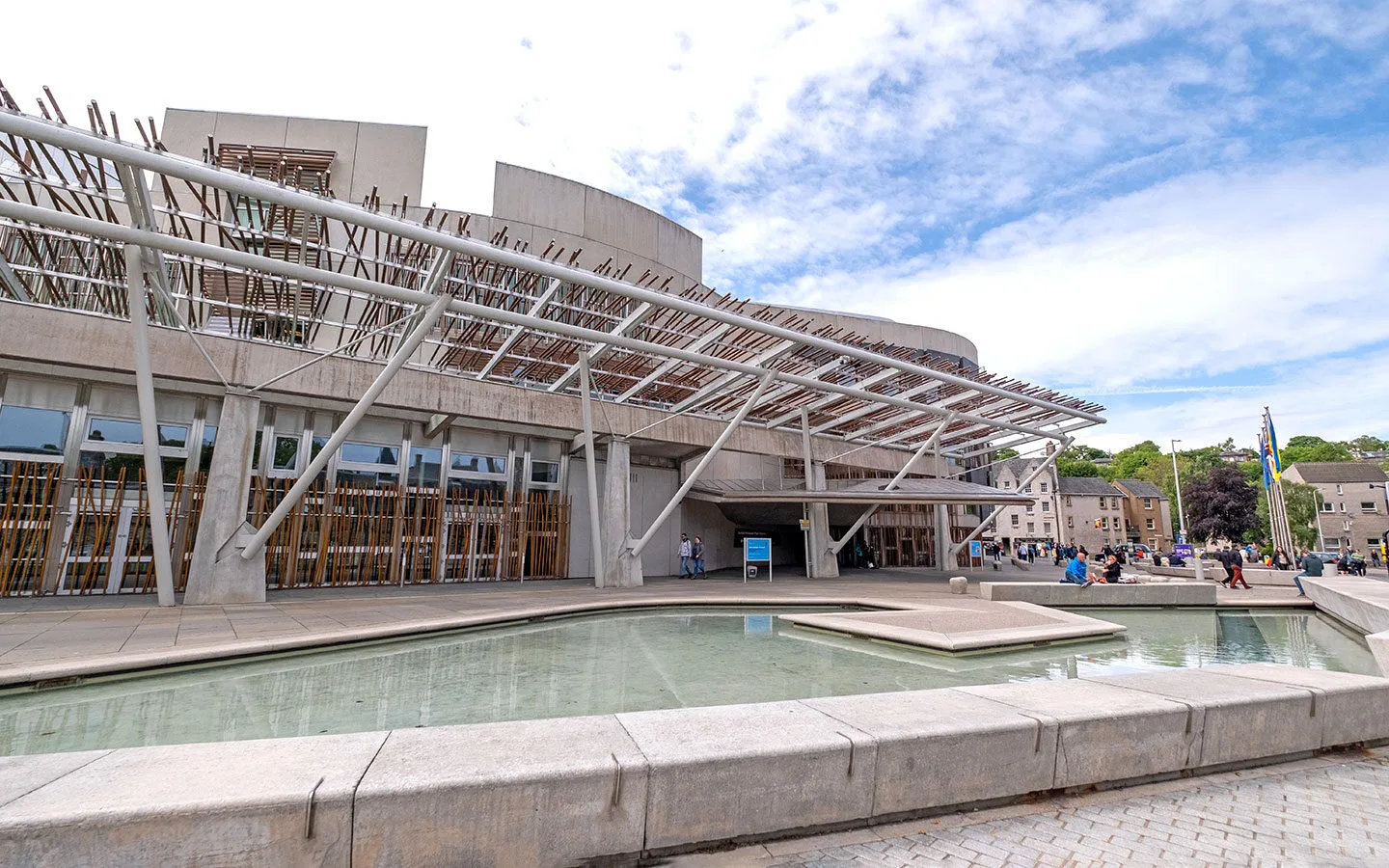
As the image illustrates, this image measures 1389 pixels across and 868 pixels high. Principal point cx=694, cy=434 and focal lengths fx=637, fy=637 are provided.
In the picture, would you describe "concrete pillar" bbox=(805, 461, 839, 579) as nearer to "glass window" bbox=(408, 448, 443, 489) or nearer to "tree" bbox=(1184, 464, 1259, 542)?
"glass window" bbox=(408, 448, 443, 489)

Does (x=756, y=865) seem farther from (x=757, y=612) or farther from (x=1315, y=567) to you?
(x=1315, y=567)

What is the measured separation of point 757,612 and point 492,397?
9437 mm

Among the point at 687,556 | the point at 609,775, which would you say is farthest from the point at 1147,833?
the point at 687,556

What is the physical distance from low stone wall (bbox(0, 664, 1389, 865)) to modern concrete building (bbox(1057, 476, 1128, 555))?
264 ft

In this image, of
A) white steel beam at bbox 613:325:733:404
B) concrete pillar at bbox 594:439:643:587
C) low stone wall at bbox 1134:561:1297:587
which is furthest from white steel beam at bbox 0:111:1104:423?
low stone wall at bbox 1134:561:1297:587

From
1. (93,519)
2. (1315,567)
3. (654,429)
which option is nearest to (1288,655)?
(1315,567)

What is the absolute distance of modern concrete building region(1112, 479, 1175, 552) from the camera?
79.8 m

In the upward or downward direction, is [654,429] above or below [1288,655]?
above

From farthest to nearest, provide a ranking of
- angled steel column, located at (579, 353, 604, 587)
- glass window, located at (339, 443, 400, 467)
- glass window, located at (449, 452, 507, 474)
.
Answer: glass window, located at (449, 452, 507, 474), glass window, located at (339, 443, 400, 467), angled steel column, located at (579, 353, 604, 587)

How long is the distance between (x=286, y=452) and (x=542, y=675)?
13.3 meters

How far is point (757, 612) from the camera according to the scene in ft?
41.8

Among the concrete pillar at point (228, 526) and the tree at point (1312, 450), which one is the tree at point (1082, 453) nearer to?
the tree at point (1312, 450)

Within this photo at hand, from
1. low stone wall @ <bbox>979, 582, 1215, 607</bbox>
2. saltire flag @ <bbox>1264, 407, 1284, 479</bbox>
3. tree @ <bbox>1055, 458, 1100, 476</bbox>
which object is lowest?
low stone wall @ <bbox>979, 582, 1215, 607</bbox>

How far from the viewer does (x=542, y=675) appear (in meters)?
6.55
